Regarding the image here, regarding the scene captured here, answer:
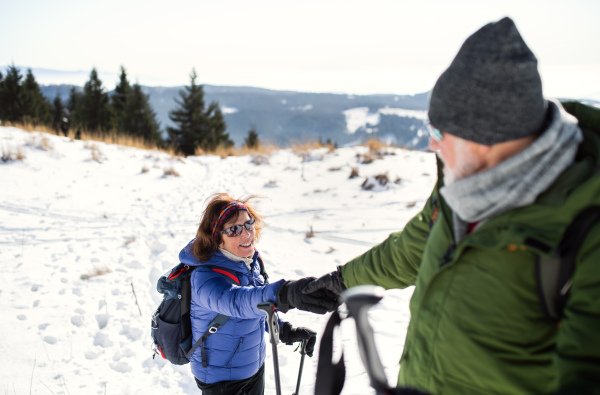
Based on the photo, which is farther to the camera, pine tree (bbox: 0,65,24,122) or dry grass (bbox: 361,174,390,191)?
pine tree (bbox: 0,65,24,122)

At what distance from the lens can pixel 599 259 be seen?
0.67 meters

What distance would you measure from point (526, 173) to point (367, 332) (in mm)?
634

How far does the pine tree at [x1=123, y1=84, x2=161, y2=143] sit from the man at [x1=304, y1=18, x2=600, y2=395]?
31233 millimetres

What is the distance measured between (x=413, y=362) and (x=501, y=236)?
0.52 meters

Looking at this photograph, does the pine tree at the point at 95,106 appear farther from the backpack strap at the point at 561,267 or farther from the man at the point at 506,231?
the backpack strap at the point at 561,267

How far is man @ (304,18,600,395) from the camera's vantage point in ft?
2.31

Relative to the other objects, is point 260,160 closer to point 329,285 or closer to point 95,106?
point 329,285

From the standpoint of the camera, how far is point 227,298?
5.91ft

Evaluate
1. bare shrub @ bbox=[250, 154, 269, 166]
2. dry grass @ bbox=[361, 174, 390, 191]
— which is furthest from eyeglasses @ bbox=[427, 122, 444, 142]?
bare shrub @ bbox=[250, 154, 269, 166]

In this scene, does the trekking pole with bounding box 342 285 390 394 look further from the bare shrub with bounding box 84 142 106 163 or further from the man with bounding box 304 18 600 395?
the bare shrub with bounding box 84 142 106 163

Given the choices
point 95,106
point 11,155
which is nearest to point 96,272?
point 11,155

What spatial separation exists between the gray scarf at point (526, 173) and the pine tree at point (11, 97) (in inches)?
1509

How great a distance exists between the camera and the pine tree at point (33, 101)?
3033cm

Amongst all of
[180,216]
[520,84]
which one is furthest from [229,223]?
[180,216]
